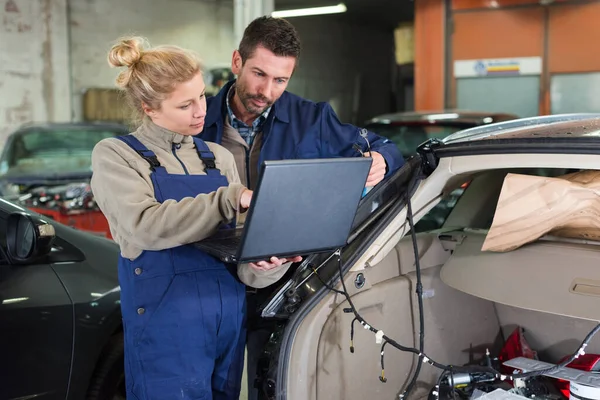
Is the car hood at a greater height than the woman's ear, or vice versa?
the woman's ear

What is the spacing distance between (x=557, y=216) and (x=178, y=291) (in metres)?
1.19

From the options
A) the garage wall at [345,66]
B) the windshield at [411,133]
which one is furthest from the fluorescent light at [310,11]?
the windshield at [411,133]

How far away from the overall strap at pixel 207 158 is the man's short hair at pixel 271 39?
500 millimetres

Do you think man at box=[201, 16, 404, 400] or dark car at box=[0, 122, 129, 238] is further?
dark car at box=[0, 122, 129, 238]

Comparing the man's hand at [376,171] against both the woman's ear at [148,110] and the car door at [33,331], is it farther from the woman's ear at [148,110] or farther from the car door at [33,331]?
the car door at [33,331]

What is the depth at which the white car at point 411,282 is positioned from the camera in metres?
2.08

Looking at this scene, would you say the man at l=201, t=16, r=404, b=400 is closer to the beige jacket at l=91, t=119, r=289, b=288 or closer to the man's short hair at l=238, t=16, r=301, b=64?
the man's short hair at l=238, t=16, r=301, b=64

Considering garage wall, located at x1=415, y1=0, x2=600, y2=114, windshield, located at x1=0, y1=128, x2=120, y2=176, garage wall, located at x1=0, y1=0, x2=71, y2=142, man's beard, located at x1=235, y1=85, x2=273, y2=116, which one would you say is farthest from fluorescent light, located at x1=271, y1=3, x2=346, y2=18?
man's beard, located at x1=235, y1=85, x2=273, y2=116

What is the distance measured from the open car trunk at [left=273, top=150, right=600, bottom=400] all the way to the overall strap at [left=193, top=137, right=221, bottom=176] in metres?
0.50

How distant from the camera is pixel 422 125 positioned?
6438mm

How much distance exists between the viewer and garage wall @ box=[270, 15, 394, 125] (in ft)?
49.2

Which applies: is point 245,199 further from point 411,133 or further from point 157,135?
point 411,133

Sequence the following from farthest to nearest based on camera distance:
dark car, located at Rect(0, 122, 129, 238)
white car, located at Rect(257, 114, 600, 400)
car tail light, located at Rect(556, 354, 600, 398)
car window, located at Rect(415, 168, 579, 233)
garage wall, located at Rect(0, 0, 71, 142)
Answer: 1. garage wall, located at Rect(0, 0, 71, 142)
2. dark car, located at Rect(0, 122, 129, 238)
3. car window, located at Rect(415, 168, 579, 233)
4. car tail light, located at Rect(556, 354, 600, 398)
5. white car, located at Rect(257, 114, 600, 400)

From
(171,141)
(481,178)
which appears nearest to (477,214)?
(481,178)
